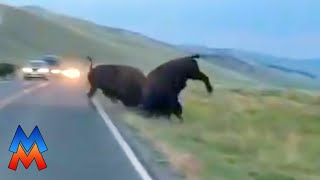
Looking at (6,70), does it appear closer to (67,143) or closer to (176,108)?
(176,108)

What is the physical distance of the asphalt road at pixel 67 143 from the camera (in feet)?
46.2

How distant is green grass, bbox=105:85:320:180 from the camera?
16484 millimetres

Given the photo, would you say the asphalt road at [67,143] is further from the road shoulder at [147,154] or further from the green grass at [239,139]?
the green grass at [239,139]

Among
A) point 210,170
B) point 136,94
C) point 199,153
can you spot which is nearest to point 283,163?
point 199,153

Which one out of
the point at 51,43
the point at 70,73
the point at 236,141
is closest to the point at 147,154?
the point at 236,141

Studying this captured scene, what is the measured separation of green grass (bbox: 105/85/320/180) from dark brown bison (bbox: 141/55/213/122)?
695 mm

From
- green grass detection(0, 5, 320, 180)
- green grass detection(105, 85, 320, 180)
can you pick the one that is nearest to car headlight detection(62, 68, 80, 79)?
green grass detection(0, 5, 320, 180)

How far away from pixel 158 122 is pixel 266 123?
6804mm

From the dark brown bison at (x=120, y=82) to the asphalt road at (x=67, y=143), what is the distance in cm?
111

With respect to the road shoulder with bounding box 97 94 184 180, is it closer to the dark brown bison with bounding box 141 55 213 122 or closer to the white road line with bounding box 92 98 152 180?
the white road line with bounding box 92 98 152 180

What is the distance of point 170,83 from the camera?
26.8 m

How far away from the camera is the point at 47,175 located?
13828 mm

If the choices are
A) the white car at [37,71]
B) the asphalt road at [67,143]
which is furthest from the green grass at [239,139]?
the white car at [37,71]

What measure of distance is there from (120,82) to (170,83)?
545 cm
